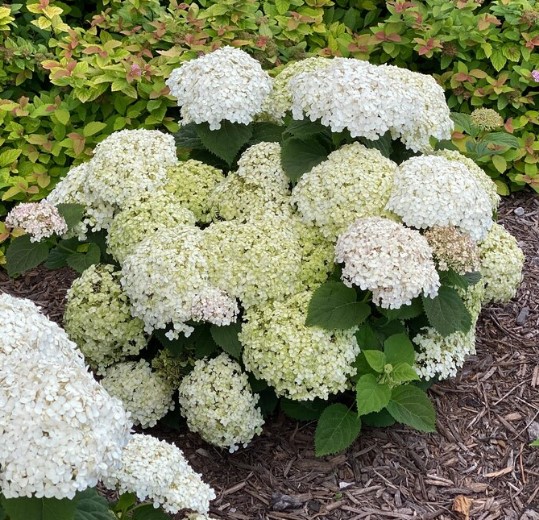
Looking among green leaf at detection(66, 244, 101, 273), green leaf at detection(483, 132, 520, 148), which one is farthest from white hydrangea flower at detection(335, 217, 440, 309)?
green leaf at detection(483, 132, 520, 148)

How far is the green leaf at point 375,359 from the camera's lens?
10.8ft

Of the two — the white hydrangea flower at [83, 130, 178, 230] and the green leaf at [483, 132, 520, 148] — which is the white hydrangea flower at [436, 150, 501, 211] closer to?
the green leaf at [483, 132, 520, 148]

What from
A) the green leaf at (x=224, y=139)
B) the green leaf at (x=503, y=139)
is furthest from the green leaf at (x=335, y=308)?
the green leaf at (x=503, y=139)

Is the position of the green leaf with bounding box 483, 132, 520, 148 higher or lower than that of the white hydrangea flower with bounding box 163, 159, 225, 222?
higher

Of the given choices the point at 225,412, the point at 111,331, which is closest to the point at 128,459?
the point at 225,412

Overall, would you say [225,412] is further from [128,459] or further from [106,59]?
[106,59]

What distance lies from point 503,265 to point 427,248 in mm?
926

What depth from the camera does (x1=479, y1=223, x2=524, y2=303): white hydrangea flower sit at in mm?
4012

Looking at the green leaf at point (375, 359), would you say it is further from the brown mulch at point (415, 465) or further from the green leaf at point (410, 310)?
the brown mulch at point (415, 465)

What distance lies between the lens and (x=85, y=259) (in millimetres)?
3826

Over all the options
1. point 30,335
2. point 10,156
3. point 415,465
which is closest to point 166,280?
point 30,335

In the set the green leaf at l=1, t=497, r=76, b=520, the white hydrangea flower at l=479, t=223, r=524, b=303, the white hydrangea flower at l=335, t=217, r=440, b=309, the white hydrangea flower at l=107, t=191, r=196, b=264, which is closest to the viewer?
the green leaf at l=1, t=497, r=76, b=520

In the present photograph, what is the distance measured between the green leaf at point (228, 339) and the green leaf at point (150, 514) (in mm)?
795

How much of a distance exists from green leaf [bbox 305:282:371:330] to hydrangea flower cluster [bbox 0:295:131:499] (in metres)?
1.31
